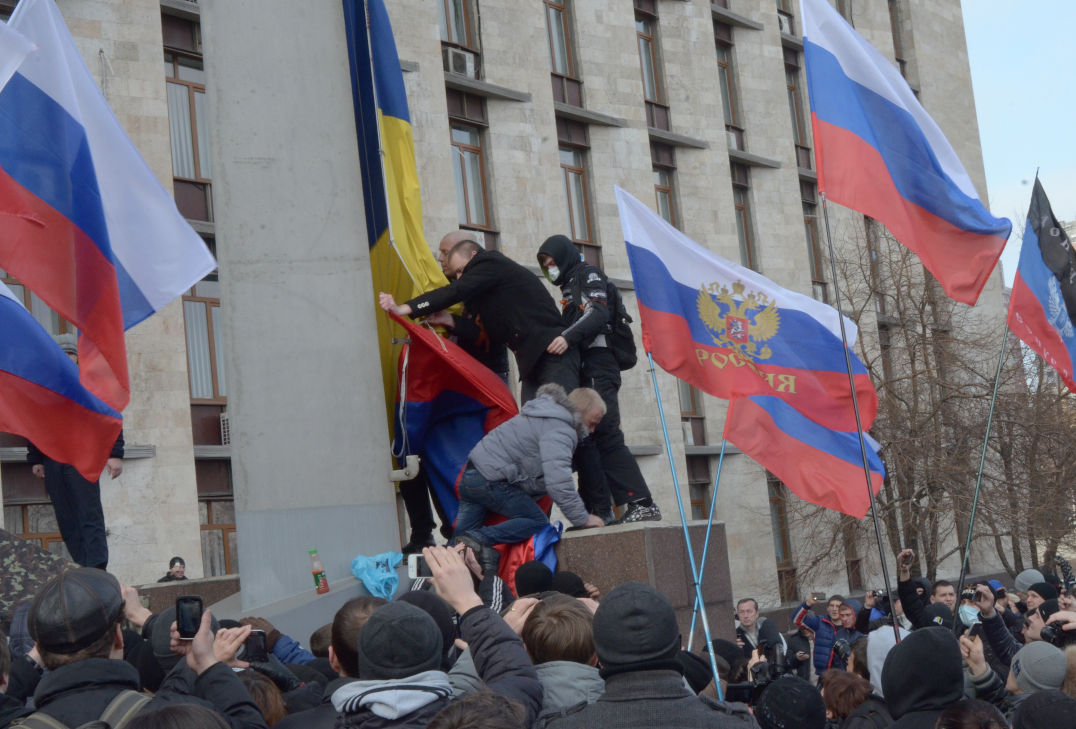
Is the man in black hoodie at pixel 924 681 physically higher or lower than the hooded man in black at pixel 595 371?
lower

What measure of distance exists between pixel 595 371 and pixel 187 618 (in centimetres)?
520

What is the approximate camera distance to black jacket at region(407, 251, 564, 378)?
321 inches

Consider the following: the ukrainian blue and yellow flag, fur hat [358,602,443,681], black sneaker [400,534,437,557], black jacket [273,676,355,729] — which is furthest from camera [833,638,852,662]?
fur hat [358,602,443,681]

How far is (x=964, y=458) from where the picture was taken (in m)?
25.6

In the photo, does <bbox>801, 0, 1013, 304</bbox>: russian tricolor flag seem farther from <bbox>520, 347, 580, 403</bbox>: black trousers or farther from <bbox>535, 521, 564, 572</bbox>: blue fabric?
<bbox>535, 521, 564, 572</bbox>: blue fabric

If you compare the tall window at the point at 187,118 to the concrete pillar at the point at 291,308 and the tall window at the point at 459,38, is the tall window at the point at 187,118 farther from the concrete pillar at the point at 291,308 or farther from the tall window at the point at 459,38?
the concrete pillar at the point at 291,308

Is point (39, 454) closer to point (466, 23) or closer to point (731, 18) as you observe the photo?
point (466, 23)

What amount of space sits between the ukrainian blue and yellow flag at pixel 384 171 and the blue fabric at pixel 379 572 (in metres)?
0.98

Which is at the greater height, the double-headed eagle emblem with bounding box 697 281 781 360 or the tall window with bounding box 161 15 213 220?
the tall window with bounding box 161 15 213 220

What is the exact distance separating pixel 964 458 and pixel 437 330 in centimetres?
1942

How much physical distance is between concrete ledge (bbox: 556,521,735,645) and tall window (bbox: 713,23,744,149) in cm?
2238

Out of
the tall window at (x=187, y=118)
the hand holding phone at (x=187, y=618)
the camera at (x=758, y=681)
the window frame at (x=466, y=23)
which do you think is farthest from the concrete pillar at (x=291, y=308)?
the window frame at (x=466, y=23)

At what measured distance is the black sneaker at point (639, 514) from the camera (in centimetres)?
859

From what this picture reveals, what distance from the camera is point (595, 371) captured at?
8.84m
